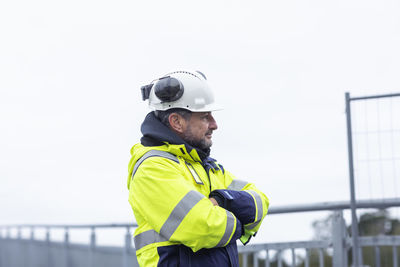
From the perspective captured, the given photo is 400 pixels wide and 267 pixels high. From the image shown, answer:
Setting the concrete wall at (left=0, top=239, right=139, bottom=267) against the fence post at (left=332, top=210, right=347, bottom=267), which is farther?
the concrete wall at (left=0, top=239, right=139, bottom=267)

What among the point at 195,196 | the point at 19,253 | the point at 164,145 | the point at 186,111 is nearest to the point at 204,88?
the point at 186,111

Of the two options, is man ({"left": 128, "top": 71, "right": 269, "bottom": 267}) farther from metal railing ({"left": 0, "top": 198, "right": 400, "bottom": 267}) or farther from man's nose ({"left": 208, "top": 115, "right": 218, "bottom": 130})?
metal railing ({"left": 0, "top": 198, "right": 400, "bottom": 267})

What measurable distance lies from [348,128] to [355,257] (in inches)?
51.7

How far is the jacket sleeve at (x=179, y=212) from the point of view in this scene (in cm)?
333

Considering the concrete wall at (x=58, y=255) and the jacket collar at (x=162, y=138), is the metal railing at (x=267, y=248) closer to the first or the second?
the concrete wall at (x=58, y=255)

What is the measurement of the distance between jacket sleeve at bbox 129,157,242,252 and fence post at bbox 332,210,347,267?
2418 millimetres

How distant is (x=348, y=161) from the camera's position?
6.36m

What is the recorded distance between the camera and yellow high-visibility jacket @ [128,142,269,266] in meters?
3.34

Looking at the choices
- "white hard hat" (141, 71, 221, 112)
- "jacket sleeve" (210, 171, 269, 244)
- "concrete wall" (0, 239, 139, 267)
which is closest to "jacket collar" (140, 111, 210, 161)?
Result: "white hard hat" (141, 71, 221, 112)

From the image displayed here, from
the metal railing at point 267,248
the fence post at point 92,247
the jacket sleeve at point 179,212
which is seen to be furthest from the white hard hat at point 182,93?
the fence post at point 92,247

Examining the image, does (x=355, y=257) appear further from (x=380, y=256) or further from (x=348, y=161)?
(x=348, y=161)

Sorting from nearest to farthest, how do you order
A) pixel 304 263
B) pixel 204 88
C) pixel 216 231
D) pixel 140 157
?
pixel 216 231 → pixel 140 157 → pixel 204 88 → pixel 304 263

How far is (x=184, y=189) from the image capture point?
11.1 ft

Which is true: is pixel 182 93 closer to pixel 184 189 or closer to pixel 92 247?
pixel 184 189
